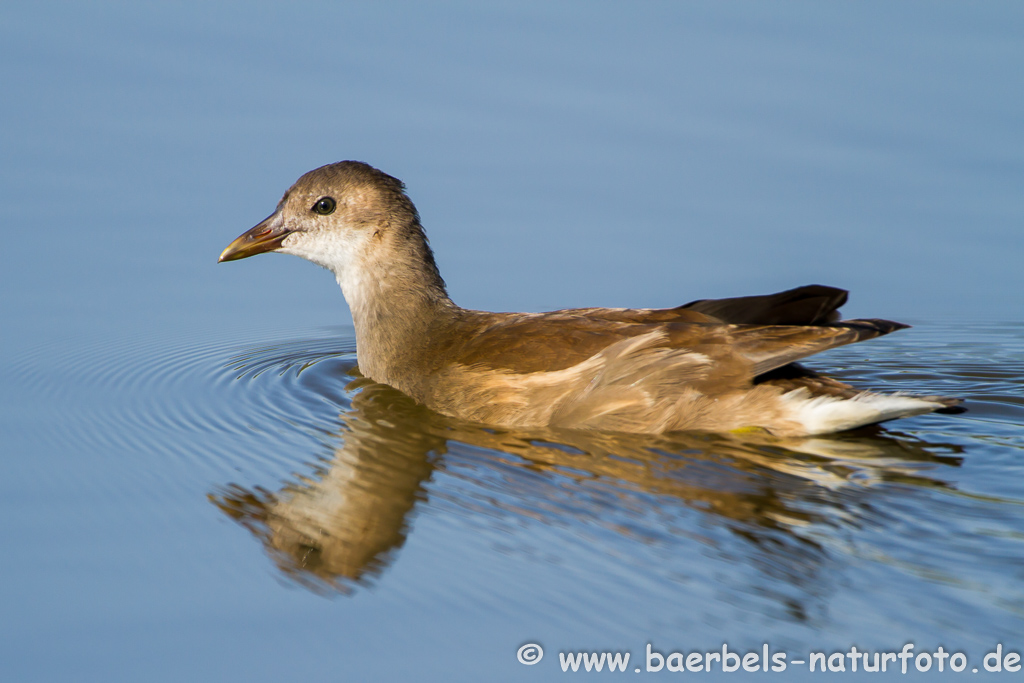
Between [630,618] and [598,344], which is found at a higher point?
[598,344]

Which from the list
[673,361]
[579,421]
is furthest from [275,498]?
[673,361]

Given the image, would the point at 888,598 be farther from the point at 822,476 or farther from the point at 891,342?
the point at 891,342

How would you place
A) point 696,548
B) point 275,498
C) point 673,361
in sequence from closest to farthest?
point 696,548 → point 275,498 → point 673,361

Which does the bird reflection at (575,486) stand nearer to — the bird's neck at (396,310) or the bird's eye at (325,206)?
the bird's neck at (396,310)

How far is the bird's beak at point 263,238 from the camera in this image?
744 cm

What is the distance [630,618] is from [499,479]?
156cm

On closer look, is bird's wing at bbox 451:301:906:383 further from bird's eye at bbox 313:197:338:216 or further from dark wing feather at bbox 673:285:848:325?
bird's eye at bbox 313:197:338:216

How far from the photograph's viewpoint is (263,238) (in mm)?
7504

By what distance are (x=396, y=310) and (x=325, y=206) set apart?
0.89 meters

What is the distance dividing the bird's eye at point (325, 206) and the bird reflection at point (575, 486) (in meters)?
1.61

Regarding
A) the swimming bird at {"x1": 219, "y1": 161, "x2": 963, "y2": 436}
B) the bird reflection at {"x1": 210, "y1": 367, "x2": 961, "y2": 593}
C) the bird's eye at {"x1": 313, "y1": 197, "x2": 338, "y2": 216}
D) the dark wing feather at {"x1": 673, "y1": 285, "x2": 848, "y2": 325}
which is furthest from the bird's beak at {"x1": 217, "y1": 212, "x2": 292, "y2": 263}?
the dark wing feather at {"x1": 673, "y1": 285, "x2": 848, "y2": 325}

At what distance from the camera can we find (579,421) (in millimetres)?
6227

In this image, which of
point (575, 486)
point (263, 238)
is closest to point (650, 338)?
point (575, 486)

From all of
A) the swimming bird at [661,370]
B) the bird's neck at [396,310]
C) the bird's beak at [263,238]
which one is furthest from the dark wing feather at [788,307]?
the bird's beak at [263,238]
